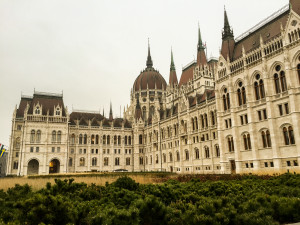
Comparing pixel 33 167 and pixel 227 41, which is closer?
pixel 227 41

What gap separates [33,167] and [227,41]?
184ft

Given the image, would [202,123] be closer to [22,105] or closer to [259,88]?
[259,88]

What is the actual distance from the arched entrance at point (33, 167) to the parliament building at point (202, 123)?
0.78 ft

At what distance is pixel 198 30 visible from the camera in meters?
71.4

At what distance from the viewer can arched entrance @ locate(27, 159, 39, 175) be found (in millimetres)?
62375

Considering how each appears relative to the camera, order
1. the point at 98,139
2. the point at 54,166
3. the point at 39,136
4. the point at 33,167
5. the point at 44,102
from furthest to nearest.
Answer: the point at 98,139 → the point at 44,102 → the point at 54,166 → the point at 39,136 → the point at 33,167

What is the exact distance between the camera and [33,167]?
63.0 meters

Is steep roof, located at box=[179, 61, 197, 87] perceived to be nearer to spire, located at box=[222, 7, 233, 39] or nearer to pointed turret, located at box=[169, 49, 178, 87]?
pointed turret, located at box=[169, 49, 178, 87]

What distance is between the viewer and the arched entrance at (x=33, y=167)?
62375 millimetres

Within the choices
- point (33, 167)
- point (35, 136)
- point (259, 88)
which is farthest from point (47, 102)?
point (259, 88)

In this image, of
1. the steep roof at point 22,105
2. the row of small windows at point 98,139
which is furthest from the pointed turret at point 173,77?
the steep roof at point 22,105

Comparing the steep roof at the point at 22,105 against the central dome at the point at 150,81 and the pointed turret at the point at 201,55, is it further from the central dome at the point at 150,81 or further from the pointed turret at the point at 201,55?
the pointed turret at the point at 201,55

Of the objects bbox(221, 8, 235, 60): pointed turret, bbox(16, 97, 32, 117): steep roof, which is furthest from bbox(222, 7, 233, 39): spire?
bbox(16, 97, 32, 117): steep roof

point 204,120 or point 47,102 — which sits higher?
point 47,102
